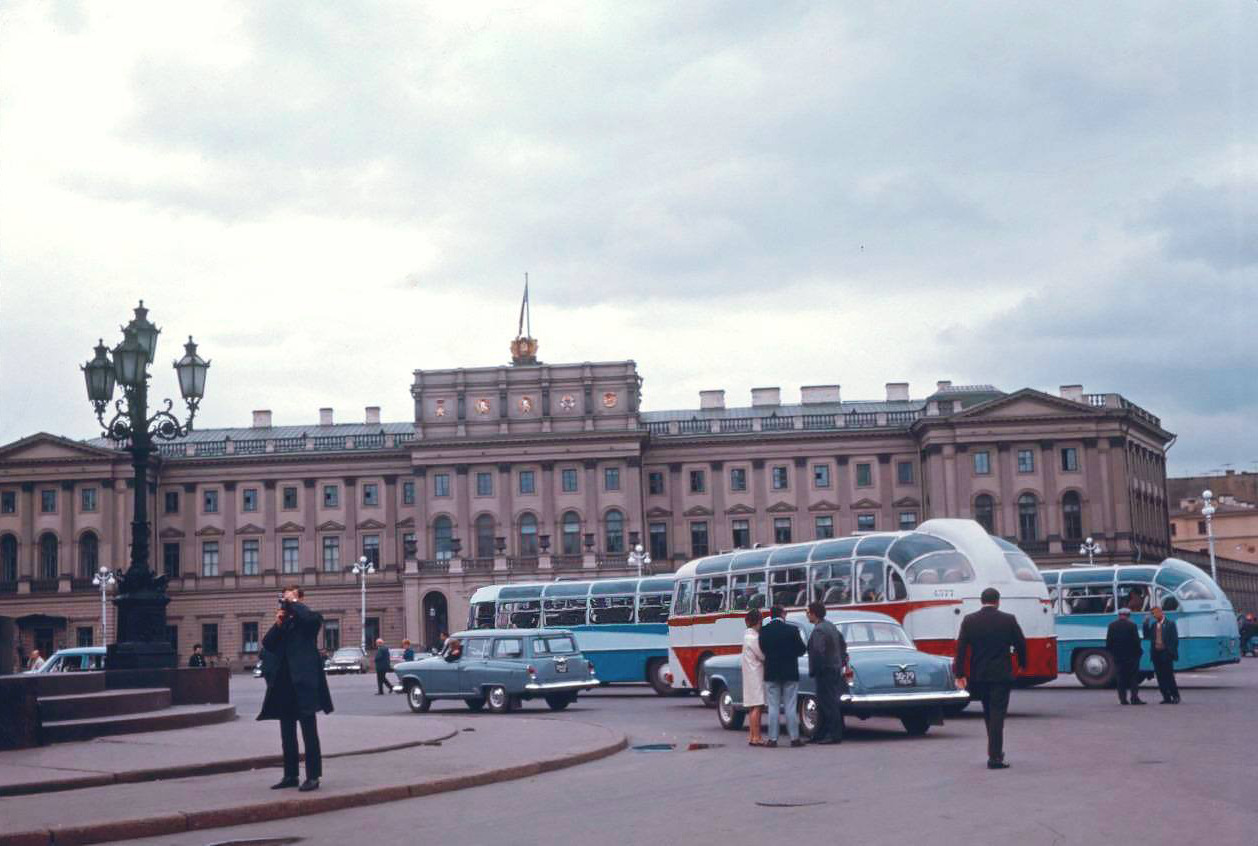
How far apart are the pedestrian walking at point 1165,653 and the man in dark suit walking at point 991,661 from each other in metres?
12.6

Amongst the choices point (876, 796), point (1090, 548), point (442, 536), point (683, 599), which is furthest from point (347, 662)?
point (876, 796)

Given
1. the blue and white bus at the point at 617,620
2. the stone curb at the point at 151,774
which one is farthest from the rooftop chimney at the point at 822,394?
the stone curb at the point at 151,774

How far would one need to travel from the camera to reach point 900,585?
2806 cm

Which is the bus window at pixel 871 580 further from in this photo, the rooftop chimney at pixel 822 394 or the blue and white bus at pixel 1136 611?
the rooftop chimney at pixel 822 394

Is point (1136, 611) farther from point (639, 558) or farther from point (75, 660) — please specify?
point (639, 558)

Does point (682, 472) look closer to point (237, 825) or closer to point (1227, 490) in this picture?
point (1227, 490)

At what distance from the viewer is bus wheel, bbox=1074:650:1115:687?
3519 cm

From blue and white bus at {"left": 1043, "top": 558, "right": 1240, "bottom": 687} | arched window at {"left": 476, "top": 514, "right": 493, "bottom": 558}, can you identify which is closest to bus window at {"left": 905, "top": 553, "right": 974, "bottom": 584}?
blue and white bus at {"left": 1043, "top": 558, "right": 1240, "bottom": 687}

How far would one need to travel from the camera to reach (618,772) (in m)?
17.4

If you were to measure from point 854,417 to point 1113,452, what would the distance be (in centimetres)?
1534

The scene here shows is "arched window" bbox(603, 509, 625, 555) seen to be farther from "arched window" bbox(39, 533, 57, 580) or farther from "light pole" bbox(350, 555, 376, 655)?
"arched window" bbox(39, 533, 57, 580)

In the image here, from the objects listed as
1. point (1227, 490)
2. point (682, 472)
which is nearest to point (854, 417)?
point (682, 472)

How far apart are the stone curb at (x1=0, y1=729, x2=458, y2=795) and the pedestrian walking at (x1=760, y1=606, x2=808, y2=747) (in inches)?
200

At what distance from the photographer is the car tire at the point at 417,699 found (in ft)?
103
